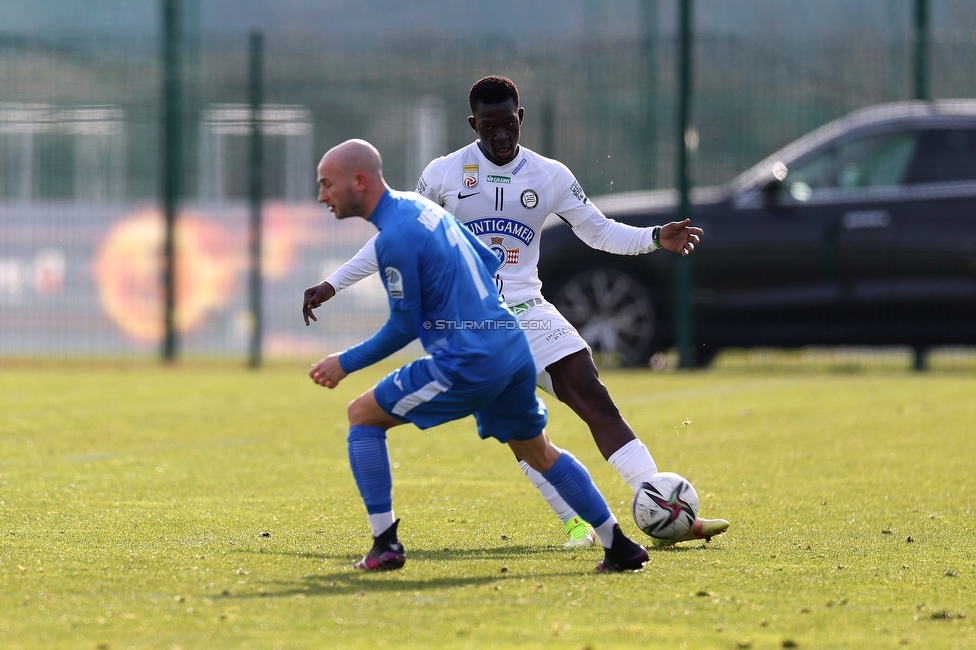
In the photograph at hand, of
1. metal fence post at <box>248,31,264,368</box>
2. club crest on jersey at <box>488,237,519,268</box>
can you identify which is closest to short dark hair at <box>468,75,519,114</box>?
club crest on jersey at <box>488,237,519,268</box>

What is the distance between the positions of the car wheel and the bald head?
8.92m

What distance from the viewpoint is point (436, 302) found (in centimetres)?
517

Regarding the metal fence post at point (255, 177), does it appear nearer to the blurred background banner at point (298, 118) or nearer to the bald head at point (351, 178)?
the blurred background banner at point (298, 118)

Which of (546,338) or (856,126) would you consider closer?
(546,338)

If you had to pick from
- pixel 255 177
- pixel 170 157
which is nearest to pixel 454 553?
pixel 255 177

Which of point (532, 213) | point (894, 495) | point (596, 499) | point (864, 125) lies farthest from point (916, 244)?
point (596, 499)

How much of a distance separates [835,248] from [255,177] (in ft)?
21.1

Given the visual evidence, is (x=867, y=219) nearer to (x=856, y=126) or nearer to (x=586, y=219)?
(x=856, y=126)

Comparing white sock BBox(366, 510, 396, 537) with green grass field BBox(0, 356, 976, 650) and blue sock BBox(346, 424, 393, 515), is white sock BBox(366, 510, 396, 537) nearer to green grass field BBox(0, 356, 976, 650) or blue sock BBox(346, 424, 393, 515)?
blue sock BBox(346, 424, 393, 515)

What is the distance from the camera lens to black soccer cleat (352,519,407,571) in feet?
17.1

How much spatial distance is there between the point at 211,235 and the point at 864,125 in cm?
747

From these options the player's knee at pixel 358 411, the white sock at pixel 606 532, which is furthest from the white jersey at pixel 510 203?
the white sock at pixel 606 532

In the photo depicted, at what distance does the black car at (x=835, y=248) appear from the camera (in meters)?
13.7

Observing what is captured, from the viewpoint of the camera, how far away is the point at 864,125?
45.0 ft
